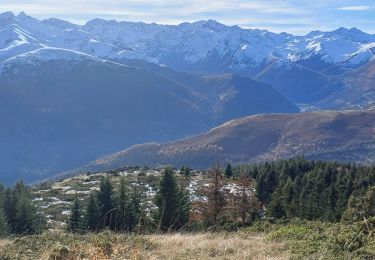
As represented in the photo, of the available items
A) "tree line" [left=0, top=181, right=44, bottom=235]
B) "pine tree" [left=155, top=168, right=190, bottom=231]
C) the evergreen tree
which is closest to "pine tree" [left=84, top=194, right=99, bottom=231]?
"tree line" [left=0, top=181, right=44, bottom=235]

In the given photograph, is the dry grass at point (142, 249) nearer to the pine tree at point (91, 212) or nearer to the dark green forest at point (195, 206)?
the dark green forest at point (195, 206)

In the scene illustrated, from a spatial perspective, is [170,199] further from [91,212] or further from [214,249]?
[214,249]

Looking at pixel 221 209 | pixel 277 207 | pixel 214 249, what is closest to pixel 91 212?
pixel 221 209

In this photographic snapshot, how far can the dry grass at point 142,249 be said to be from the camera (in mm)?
9906

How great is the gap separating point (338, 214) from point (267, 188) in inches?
1031

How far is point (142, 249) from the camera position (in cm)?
1186

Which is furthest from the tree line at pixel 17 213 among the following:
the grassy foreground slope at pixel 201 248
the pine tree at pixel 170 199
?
the grassy foreground slope at pixel 201 248

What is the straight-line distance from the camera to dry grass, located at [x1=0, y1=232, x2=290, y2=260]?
9906 millimetres

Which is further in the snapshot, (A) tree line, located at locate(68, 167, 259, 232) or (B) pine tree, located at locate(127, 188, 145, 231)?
(A) tree line, located at locate(68, 167, 259, 232)

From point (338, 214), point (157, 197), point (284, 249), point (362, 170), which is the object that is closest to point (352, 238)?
point (284, 249)

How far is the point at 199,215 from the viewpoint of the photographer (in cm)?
4966

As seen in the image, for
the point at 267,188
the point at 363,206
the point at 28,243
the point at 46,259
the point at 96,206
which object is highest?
the point at 46,259

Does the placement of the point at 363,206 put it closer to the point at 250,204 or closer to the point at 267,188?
the point at 250,204

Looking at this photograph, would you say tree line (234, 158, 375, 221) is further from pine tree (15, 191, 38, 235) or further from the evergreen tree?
pine tree (15, 191, 38, 235)
